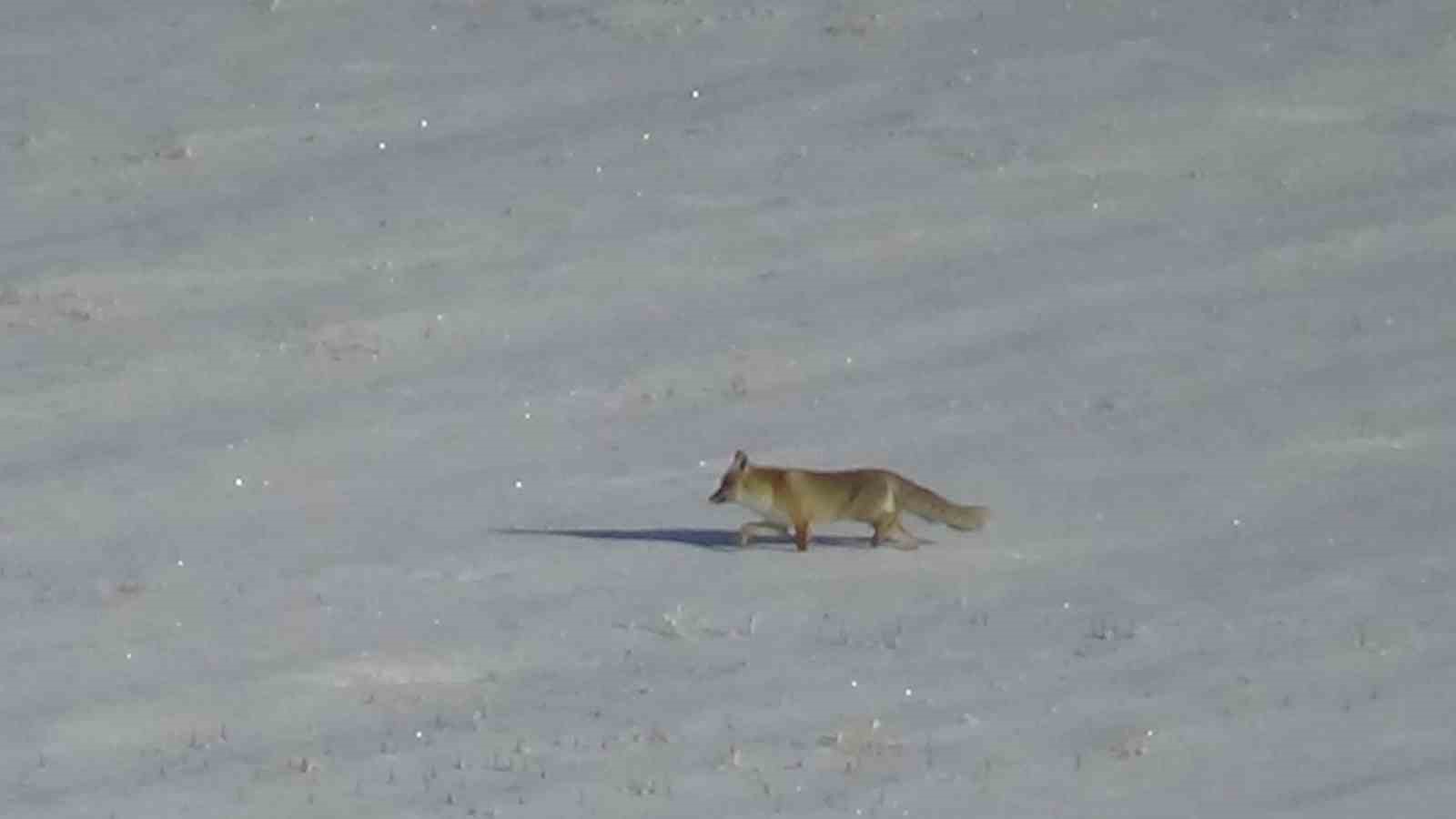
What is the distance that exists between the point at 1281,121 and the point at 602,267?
484 cm

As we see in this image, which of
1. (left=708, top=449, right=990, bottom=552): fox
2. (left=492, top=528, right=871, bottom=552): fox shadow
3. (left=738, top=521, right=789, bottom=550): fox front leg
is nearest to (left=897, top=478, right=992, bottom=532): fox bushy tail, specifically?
(left=708, top=449, right=990, bottom=552): fox

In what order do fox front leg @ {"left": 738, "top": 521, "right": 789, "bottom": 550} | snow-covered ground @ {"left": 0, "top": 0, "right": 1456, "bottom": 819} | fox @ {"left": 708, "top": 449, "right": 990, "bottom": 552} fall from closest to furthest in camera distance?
snow-covered ground @ {"left": 0, "top": 0, "right": 1456, "bottom": 819} → fox @ {"left": 708, "top": 449, "right": 990, "bottom": 552} → fox front leg @ {"left": 738, "top": 521, "right": 789, "bottom": 550}

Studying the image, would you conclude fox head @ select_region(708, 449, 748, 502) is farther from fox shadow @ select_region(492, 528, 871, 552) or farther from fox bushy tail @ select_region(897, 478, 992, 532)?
fox bushy tail @ select_region(897, 478, 992, 532)

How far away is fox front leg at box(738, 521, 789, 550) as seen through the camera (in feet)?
43.6

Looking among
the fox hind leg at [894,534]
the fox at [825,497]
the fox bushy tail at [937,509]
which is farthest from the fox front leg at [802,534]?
the fox bushy tail at [937,509]

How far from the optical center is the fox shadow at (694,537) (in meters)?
13.4

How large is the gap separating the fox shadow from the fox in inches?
9.6

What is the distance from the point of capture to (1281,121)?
2044cm

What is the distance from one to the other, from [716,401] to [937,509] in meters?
2.74

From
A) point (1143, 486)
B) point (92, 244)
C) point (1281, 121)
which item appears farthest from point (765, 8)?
point (1143, 486)

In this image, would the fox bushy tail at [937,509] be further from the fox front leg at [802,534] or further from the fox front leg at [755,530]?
the fox front leg at [755,530]

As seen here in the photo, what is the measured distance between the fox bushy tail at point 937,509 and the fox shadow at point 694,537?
0.29m

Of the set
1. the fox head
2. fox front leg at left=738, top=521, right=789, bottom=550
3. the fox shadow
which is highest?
the fox head

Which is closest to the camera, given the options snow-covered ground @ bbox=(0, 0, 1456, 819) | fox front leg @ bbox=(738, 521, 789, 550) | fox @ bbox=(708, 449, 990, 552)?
snow-covered ground @ bbox=(0, 0, 1456, 819)
